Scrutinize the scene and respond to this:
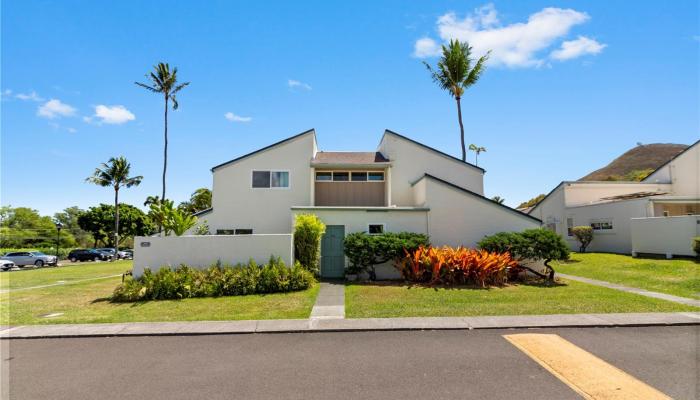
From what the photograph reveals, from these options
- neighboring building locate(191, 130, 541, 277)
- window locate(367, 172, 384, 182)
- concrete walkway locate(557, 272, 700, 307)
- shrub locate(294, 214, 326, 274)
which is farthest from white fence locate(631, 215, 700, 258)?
shrub locate(294, 214, 326, 274)

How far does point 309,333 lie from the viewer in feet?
24.9

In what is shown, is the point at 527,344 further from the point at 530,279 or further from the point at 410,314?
the point at 530,279

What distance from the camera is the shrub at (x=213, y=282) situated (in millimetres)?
11391

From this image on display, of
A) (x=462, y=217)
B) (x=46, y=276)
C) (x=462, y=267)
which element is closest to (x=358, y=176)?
(x=462, y=217)

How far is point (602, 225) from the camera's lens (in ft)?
78.0

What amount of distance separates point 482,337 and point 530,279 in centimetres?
869

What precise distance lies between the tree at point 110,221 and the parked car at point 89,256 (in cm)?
960

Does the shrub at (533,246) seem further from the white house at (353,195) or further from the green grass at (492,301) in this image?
the white house at (353,195)

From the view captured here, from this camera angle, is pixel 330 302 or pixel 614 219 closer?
pixel 330 302

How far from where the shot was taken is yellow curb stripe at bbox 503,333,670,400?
4594mm

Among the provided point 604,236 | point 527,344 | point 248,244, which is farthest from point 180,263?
point 604,236

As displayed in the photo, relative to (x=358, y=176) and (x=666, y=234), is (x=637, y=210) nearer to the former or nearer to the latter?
(x=666, y=234)

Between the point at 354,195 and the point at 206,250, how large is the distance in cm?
889

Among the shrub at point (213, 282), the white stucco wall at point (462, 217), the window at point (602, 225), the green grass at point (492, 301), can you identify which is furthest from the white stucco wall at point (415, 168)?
the window at point (602, 225)
